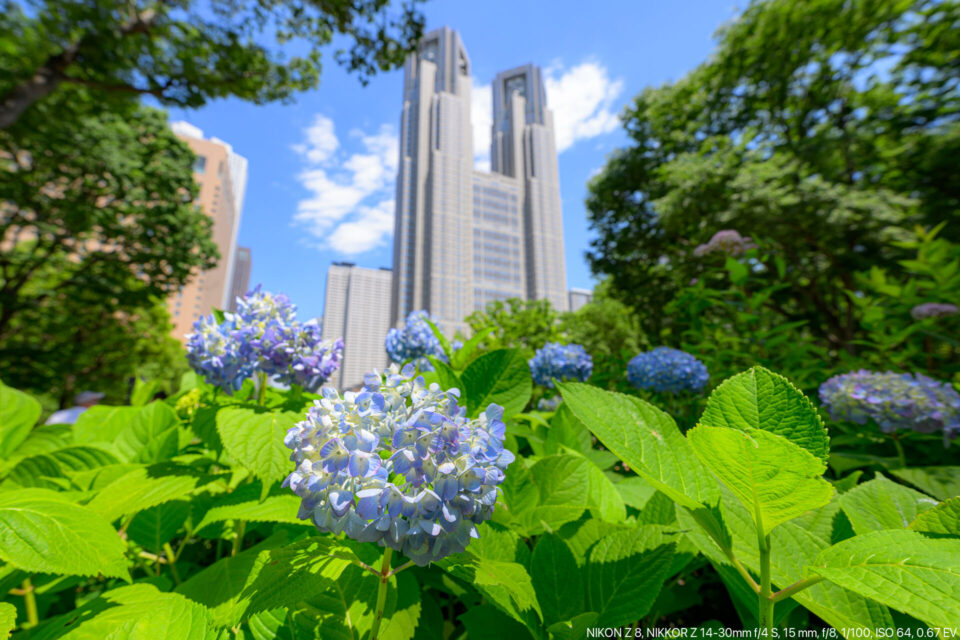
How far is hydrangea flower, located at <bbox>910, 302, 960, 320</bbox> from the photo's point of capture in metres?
2.57

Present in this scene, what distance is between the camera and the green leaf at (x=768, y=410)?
0.55m

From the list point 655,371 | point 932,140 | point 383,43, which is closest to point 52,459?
point 655,371

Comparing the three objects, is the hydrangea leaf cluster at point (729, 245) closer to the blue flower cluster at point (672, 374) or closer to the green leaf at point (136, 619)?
the blue flower cluster at point (672, 374)

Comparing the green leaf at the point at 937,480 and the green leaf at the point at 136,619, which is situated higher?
the green leaf at the point at 937,480

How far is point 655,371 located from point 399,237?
80862 millimetres

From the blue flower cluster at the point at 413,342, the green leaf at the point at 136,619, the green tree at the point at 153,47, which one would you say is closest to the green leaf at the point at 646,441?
the green leaf at the point at 136,619

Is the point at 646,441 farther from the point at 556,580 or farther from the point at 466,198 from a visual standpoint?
the point at 466,198

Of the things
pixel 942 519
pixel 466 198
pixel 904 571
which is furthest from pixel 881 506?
pixel 466 198

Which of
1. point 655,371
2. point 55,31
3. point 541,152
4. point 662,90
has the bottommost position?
point 655,371

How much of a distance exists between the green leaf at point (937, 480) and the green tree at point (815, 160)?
4.45 metres

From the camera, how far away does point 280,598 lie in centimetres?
58

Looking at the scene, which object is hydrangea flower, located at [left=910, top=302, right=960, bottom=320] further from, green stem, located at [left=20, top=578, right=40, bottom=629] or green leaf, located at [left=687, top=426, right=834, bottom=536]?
green stem, located at [left=20, top=578, right=40, bottom=629]

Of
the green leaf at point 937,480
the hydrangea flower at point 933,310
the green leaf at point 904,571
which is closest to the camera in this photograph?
the green leaf at point 904,571

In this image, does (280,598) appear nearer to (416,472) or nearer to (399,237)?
(416,472)
